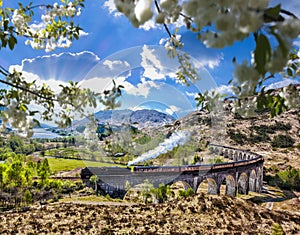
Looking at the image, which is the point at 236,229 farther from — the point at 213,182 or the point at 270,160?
the point at 270,160

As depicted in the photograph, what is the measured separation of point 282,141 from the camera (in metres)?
70.2

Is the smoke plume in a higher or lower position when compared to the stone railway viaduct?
higher

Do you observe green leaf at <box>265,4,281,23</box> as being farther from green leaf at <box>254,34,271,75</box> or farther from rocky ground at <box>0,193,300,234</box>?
rocky ground at <box>0,193,300,234</box>

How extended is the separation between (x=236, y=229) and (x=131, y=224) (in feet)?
18.4

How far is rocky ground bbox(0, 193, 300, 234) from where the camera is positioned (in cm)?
1266

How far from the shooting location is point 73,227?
41.7ft

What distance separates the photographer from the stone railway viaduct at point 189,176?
18.7m

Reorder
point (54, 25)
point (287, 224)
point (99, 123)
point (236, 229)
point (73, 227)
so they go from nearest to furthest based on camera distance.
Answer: point (99, 123)
point (54, 25)
point (73, 227)
point (236, 229)
point (287, 224)

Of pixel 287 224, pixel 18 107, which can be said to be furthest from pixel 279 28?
pixel 287 224

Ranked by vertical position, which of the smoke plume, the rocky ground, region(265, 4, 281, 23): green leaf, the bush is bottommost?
the rocky ground

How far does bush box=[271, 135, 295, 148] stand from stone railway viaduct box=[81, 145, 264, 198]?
1452 inches

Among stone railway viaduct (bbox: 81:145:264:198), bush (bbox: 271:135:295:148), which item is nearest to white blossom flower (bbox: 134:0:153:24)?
stone railway viaduct (bbox: 81:145:264:198)

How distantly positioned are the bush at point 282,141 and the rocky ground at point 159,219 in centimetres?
5597

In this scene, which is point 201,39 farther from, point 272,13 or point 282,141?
point 282,141
